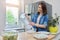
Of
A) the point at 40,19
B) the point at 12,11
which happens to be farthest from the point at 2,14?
the point at 40,19

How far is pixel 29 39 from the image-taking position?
1603 mm

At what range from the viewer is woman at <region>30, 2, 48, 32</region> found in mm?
2227

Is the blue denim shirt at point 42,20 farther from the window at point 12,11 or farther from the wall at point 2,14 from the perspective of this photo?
the wall at point 2,14

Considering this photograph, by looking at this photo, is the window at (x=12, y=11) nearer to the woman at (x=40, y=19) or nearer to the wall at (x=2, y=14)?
the wall at (x=2, y=14)

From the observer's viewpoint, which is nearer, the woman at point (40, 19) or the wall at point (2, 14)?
the woman at point (40, 19)

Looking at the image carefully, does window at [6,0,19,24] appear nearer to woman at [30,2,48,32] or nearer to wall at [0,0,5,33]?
wall at [0,0,5,33]

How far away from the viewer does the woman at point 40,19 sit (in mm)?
2227

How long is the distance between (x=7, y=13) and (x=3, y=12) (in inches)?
3.3

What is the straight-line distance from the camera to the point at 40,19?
224 centimetres

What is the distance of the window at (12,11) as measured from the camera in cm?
234

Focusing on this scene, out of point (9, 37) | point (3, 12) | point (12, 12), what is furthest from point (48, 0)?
point (9, 37)

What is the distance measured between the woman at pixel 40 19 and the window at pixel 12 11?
1.07 feet

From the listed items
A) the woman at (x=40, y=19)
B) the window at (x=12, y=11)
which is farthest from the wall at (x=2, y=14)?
the woman at (x=40, y=19)

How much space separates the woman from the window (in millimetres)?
327
